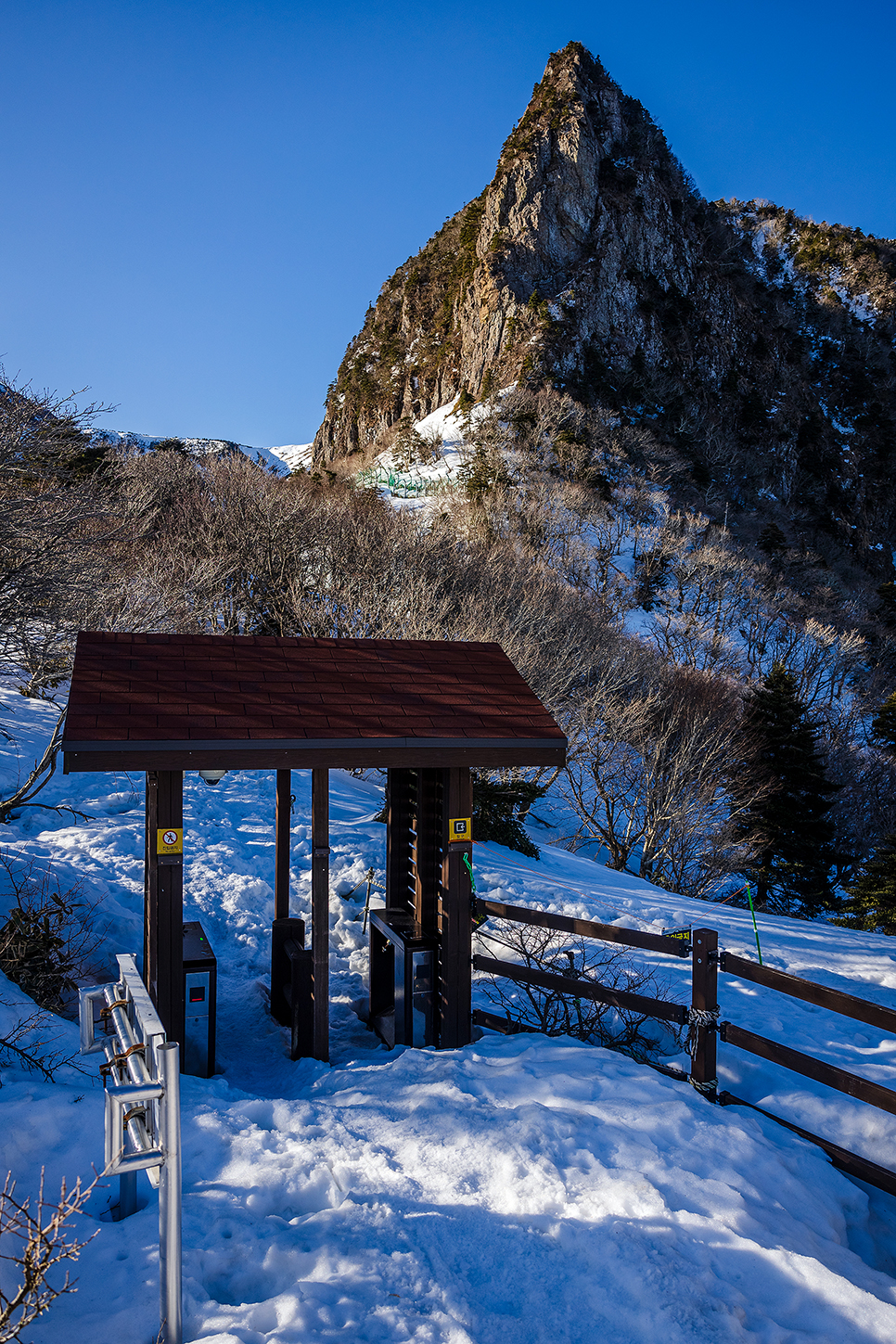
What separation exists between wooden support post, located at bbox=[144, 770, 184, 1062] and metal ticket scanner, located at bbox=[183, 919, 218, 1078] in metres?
0.24

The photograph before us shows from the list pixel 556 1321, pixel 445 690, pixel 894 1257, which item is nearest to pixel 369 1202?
pixel 556 1321

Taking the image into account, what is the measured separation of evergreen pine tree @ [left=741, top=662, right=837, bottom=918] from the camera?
24031mm

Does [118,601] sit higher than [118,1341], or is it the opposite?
[118,601]

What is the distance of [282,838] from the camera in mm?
7805

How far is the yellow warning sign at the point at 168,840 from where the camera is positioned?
221 inches

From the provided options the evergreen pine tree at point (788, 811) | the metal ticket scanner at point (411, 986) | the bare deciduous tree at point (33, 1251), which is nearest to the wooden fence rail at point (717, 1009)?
the metal ticket scanner at point (411, 986)

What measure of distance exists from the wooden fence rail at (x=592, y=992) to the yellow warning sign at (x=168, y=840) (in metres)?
2.74

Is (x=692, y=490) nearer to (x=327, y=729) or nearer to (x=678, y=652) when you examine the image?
(x=678, y=652)

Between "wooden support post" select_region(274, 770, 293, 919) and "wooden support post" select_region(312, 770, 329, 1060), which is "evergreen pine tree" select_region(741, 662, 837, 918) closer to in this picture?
"wooden support post" select_region(274, 770, 293, 919)

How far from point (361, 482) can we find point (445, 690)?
1447 inches

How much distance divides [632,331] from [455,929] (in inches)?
2184

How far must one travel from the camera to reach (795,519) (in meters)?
55.2

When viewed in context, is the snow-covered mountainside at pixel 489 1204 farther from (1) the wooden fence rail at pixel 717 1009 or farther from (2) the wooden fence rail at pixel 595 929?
(2) the wooden fence rail at pixel 595 929

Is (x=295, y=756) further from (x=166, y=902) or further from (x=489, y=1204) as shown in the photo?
(x=489, y=1204)
